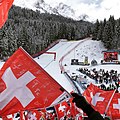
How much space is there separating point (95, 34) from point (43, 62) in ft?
79.5

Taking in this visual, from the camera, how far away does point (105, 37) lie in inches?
2441

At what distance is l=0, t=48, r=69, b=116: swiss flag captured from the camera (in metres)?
3.87

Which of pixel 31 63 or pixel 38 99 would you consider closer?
pixel 38 99

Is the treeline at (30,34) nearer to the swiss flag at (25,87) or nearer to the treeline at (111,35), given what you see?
the treeline at (111,35)

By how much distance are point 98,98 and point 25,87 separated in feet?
13.1

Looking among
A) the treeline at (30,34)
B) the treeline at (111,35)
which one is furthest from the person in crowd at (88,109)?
the treeline at (111,35)

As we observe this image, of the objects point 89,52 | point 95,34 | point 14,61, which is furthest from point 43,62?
point 14,61

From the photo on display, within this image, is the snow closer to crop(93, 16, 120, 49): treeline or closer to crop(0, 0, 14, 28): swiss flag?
crop(93, 16, 120, 49): treeline

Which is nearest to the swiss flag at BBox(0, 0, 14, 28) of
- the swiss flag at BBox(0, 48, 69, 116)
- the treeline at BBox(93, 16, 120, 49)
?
the swiss flag at BBox(0, 48, 69, 116)

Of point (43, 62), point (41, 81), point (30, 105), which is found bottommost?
point (43, 62)

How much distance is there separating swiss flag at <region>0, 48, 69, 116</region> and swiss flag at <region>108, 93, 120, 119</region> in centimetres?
384

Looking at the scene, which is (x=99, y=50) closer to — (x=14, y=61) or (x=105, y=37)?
(x=105, y=37)

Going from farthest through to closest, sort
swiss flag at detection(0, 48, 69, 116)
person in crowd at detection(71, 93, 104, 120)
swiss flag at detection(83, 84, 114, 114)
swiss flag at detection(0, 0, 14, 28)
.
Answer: swiss flag at detection(83, 84, 114, 114)
swiss flag at detection(0, 48, 69, 116)
swiss flag at detection(0, 0, 14, 28)
person in crowd at detection(71, 93, 104, 120)

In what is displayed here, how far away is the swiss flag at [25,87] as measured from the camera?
387 cm
